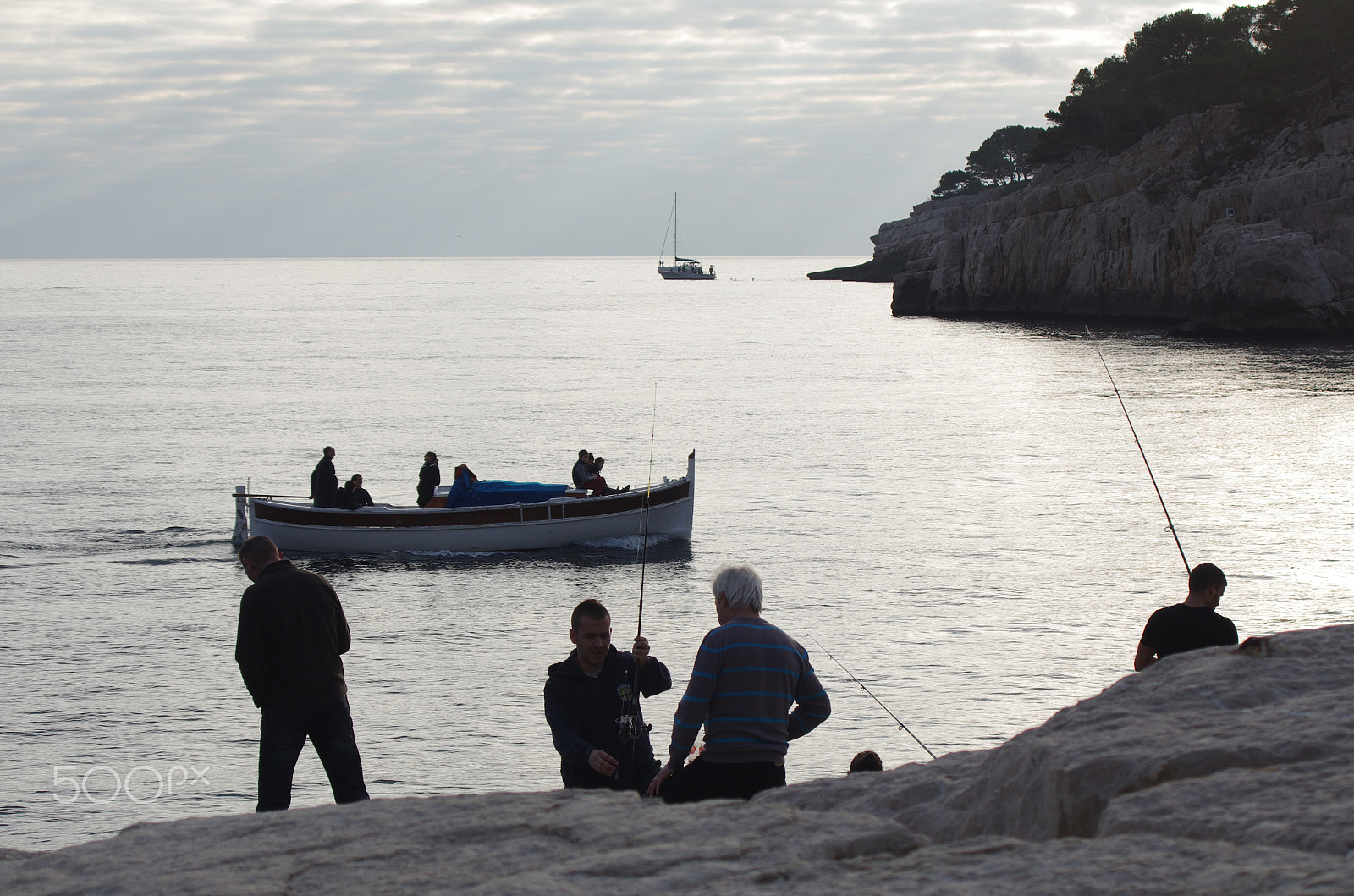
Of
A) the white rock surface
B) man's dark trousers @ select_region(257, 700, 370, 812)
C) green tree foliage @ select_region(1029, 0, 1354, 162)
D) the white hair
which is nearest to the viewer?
the white rock surface

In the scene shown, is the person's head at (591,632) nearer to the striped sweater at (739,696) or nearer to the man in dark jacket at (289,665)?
the striped sweater at (739,696)

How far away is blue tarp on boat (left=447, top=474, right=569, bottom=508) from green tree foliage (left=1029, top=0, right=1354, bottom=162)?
215ft

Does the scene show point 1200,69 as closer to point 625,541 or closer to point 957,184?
point 625,541

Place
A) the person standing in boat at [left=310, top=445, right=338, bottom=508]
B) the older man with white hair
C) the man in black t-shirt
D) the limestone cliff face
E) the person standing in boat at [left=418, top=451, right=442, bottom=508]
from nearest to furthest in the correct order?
the older man with white hair < the man in black t-shirt < the person standing in boat at [left=310, top=445, right=338, bottom=508] < the person standing in boat at [left=418, top=451, right=442, bottom=508] < the limestone cliff face

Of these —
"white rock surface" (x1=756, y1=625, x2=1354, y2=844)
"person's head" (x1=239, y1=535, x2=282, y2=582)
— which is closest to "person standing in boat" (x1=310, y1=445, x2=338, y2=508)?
"person's head" (x1=239, y1=535, x2=282, y2=582)

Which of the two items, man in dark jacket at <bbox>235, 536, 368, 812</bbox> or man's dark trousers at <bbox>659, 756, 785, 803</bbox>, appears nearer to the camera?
man's dark trousers at <bbox>659, 756, 785, 803</bbox>

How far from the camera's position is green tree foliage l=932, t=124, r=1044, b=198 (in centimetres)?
16250

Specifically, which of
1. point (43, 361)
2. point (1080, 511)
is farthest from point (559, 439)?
point (43, 361)

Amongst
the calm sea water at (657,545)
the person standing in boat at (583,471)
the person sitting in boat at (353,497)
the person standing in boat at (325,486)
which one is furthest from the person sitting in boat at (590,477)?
the person standing in boat at (325,486)

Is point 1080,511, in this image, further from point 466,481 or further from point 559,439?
point 559,439

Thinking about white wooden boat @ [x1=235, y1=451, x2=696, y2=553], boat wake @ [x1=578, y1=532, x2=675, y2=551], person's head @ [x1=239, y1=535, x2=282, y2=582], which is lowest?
boat wake @ [x1=578, y1=532, x2=675, y2=551]

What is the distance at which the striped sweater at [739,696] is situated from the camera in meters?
4.71

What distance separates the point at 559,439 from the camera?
123ft

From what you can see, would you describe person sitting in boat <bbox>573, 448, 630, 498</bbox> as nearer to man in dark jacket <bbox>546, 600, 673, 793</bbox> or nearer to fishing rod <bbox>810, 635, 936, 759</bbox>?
fishing rod <bbox>810, 635, 936, 759</bbox>
